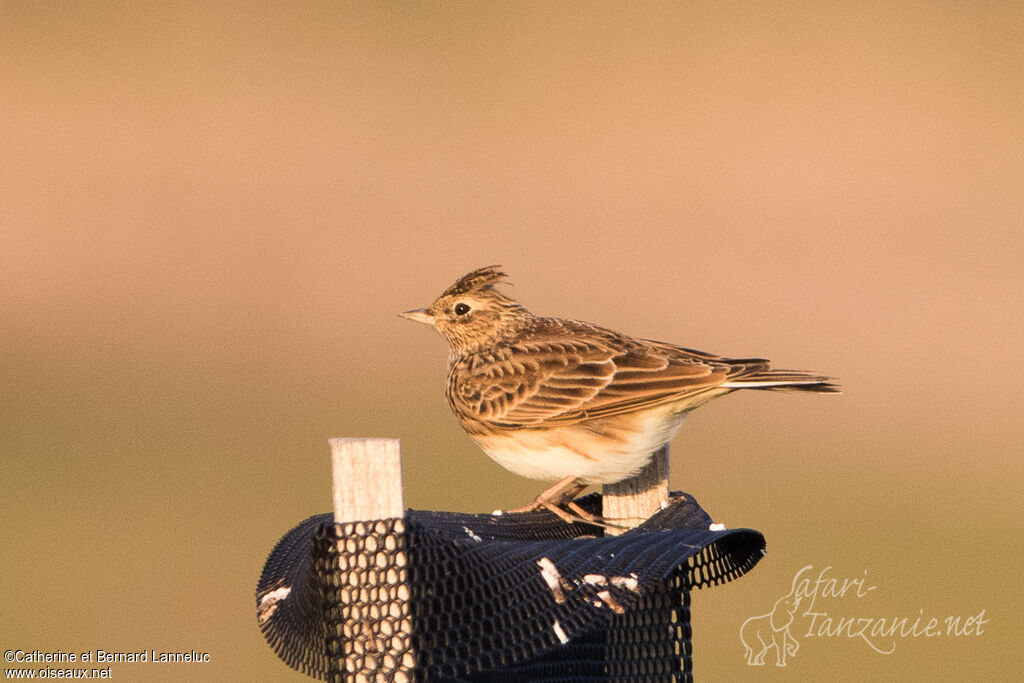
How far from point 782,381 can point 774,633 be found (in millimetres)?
9940

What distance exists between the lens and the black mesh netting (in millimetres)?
6711

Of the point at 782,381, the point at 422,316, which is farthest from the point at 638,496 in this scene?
the point at 422,316

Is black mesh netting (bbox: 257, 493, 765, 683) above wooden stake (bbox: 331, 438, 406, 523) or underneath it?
underneath

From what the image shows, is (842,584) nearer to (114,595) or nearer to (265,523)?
(265,523)

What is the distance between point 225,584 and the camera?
67.2ft

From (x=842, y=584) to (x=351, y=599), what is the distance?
14416 mm

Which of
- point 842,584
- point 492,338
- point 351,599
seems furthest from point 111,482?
point 351,599

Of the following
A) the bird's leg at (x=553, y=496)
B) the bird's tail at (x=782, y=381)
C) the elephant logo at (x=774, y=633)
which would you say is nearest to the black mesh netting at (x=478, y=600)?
the bird's tail at (x=782, y=381)

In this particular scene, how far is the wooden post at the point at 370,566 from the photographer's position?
21.9 feet

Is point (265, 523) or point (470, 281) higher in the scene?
point (470, 281)

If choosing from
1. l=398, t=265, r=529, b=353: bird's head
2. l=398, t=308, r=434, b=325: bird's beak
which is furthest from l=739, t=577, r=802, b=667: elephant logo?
l=398, t=308, r=434, b=325: bird's beak

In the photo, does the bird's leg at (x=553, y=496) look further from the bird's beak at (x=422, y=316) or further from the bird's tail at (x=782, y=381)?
the bird's beak at (x=422, y=316)

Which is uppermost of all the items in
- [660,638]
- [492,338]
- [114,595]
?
[492,338]

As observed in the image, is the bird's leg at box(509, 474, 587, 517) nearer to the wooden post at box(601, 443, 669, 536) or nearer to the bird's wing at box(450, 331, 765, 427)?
the wooden post at box(601, 443, 669, 536)
